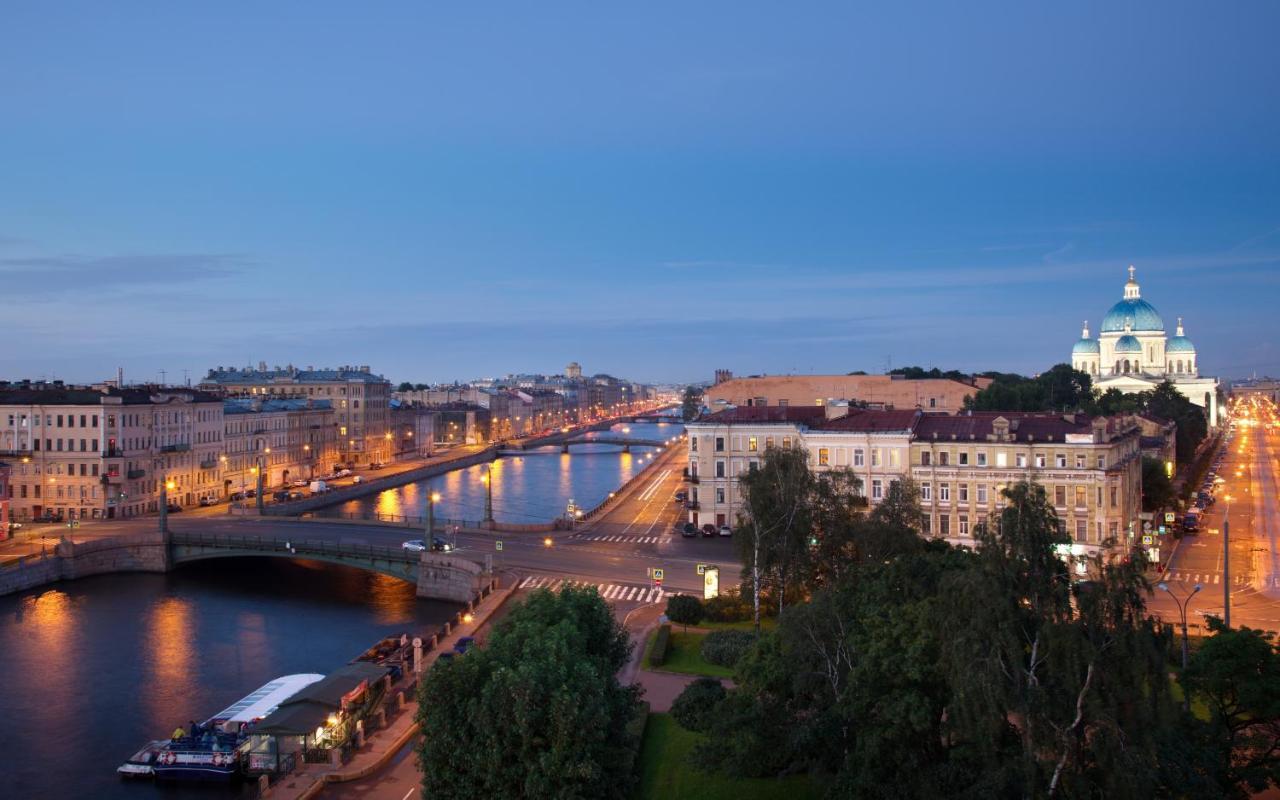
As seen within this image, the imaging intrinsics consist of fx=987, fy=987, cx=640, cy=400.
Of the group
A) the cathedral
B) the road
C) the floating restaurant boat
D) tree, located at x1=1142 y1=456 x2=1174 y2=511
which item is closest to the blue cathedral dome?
the cathedral

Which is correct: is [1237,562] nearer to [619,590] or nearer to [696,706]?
[619,590]

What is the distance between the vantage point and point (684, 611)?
37.9m

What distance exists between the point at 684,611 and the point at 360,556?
75.1 feet

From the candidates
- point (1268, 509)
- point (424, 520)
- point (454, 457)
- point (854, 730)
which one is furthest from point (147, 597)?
point (454, 457)

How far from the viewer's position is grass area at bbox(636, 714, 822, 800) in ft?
76.5

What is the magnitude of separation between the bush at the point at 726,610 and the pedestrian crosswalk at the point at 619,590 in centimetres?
439

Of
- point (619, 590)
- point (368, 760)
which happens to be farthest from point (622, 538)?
point (368, 760)

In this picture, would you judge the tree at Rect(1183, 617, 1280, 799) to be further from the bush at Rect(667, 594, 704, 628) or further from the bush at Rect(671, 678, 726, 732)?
the bush at Rect(667, 594, 704, 628)

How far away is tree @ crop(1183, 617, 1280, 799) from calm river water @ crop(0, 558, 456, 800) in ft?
82.6

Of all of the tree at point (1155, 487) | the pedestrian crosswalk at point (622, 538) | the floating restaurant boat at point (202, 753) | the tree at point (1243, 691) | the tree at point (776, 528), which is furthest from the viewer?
the tree at point (1155, 487)

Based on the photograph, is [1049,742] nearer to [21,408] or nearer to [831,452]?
[831,452]

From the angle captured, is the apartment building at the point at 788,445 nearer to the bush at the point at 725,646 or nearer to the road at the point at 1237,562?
the road at the point at 1237,562

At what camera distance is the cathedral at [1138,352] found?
14512 centimetres

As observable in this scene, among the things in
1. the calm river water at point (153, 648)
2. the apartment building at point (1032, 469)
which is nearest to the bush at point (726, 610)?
the apartment building at point (1032, 469)
